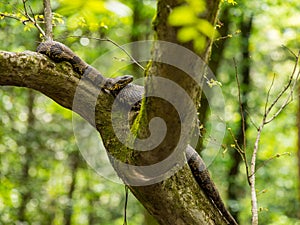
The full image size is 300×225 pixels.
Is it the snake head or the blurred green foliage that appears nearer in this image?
the snake head

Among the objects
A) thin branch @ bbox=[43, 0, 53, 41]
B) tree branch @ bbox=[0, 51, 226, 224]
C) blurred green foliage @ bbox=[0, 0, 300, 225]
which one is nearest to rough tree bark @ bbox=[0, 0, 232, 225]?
tree branch @ bbox=[0, 51, 226, 224]

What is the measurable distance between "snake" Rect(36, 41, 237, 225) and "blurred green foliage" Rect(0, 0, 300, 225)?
316 cm

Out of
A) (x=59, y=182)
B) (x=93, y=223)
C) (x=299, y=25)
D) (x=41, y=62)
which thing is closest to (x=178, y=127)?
(x=41, y=62)

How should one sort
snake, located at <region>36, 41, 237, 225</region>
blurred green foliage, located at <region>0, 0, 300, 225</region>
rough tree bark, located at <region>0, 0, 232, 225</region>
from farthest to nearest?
blurred green foliage, located at <region>0, 0, 300, 225</region>
snake, located at <region>36, 41, 237, 225</region>
rough tree bark, located at <region>0, 0, 232, 225</region>

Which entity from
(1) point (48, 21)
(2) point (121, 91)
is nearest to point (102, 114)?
(2) point (121, 91)

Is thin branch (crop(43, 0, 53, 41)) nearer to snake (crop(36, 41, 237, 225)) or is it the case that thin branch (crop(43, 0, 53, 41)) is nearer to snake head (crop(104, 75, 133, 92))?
snake (crop(36, 41, 237, 225))

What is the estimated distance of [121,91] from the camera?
334 centimetres

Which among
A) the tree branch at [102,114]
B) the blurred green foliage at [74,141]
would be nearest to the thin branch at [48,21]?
the tree branch at [102,114]

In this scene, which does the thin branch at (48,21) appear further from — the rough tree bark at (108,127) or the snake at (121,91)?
the rough tree bark at (108,127)

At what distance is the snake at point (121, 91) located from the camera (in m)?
3.30

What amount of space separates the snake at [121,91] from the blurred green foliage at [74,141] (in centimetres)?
316

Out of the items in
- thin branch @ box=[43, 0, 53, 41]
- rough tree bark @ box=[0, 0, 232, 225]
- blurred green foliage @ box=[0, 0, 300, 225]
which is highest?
thin branch @ box=[43, 0, 53, 41]

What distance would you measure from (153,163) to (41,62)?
1026mm

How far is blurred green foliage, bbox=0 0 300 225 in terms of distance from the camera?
838 centimetres
